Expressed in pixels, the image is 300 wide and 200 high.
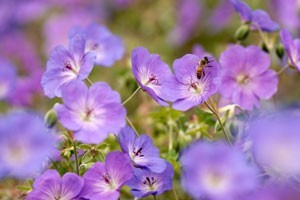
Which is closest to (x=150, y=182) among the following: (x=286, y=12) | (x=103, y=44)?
(x=103, y=44)

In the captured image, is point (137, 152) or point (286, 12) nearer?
point (137, 152)

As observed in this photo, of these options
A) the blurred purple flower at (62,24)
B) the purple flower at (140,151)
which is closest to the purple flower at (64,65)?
the purple flower at (140,151)

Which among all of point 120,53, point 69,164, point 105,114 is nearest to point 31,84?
point 120,53

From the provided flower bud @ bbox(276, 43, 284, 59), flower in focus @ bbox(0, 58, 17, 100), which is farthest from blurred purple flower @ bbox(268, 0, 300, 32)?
flower in focus @ bbox(0, 58, 17, 100)

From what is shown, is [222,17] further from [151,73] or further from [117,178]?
[117,178]

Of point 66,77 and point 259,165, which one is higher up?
point 66,77

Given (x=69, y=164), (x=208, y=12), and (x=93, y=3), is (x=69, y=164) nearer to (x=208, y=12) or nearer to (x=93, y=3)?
(x=208, y=12)
